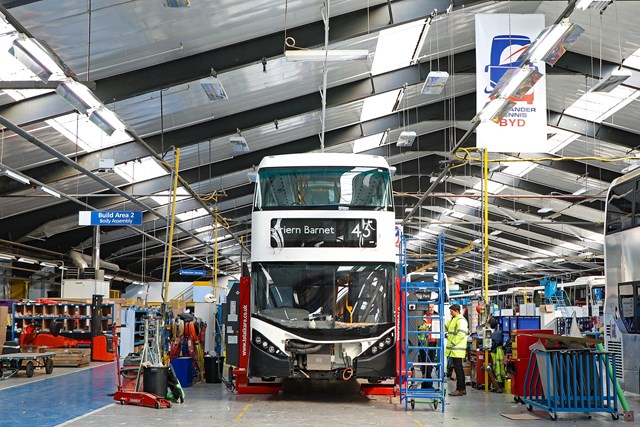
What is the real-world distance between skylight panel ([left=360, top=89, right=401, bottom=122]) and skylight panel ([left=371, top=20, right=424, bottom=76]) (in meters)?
1.38

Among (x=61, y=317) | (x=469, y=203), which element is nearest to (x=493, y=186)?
(x=469, y=203)

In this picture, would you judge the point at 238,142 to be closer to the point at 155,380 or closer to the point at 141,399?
the point at 155,380

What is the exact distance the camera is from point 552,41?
1045 cm

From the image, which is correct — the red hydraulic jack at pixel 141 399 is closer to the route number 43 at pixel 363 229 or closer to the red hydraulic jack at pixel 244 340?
the red hydraulic jack at pixel 244 340

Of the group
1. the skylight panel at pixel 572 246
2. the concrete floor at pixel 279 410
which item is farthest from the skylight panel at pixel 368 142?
the skylight panel at pixel 572 246

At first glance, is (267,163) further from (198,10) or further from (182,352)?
(182,352)

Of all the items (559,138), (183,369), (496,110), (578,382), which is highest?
(559,138)

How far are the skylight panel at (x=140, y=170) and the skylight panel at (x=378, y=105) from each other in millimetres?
7014

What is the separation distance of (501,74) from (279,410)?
7567 mm

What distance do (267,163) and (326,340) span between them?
335 cm

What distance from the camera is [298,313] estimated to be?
1209 cm

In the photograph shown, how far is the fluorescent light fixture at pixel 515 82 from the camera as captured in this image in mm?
11648

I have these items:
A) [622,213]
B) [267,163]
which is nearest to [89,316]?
[267,163]

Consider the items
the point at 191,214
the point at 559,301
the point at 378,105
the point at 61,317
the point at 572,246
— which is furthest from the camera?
the point at 572,246
